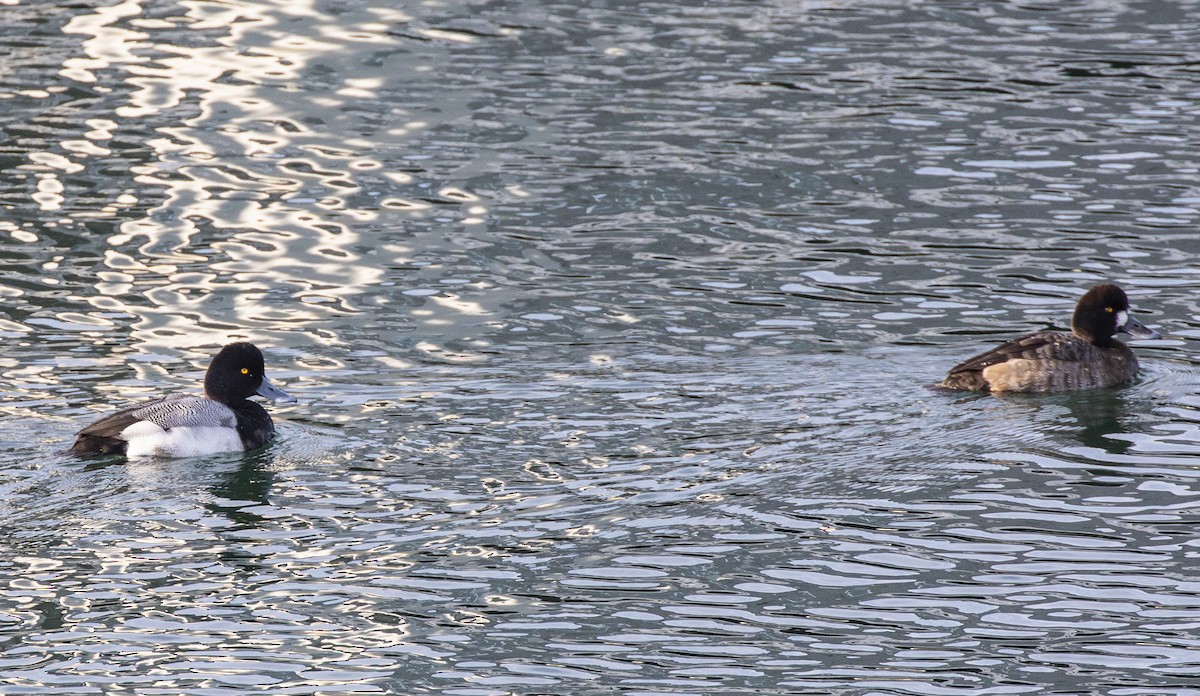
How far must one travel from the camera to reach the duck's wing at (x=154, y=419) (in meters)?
12.1

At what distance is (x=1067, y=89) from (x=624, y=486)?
13.5 meters

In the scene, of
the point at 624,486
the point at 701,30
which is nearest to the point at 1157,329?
the point at 624,486

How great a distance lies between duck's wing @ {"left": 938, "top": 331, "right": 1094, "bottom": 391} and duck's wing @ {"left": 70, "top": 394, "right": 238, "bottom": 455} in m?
5.26

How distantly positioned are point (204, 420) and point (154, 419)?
40cm

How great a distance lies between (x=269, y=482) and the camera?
39.3 ft

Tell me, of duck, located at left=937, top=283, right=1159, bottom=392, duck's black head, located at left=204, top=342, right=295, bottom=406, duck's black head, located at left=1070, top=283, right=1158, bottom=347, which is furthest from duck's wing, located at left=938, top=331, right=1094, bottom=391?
duck's black head, located at left=204, top=342, right=295, bottom=406

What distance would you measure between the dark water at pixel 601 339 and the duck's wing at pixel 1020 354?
294 mm

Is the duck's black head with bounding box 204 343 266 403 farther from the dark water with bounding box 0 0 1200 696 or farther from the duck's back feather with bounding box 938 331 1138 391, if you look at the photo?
the duck's back feather with bounding box 938 331 1138 391

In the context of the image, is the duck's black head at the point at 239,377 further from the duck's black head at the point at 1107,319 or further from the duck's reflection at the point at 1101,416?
the duck's black head at the point at 1107,319

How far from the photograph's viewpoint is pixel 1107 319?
14133mm

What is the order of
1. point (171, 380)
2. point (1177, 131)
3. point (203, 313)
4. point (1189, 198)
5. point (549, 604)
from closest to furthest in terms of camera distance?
point (549, 604) < point (171, 380) < point (203, 313) < point (1189, 198) < point (1177, 131)

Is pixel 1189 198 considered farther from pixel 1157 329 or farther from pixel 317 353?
pixel 317 353

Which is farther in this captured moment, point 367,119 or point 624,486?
point 367,119

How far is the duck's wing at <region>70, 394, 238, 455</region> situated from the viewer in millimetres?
12070
